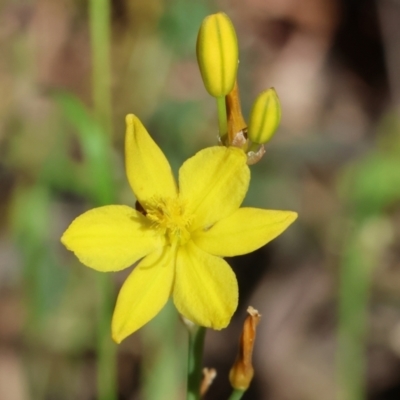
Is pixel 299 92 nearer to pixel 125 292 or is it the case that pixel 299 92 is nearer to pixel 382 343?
pixel 382 343

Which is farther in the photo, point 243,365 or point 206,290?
point 243,365

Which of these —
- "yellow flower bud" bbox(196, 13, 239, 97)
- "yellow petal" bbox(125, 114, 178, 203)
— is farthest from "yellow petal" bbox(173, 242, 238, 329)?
"yellow flower bud" bbox(196, 13, 239, 97)

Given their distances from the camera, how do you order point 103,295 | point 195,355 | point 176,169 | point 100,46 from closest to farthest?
point 195,355, point 103,295, point 100,46, point 176,169

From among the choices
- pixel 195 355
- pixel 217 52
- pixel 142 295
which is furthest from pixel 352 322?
pixel 217 52

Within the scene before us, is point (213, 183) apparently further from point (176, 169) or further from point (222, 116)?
point (176, 169)

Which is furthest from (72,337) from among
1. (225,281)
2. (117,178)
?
(225,281)

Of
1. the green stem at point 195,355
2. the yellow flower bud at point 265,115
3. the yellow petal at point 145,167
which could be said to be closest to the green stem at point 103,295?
the yellow petal at point 145,167
